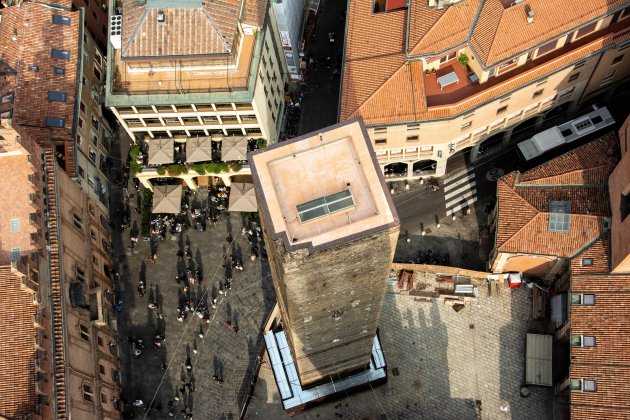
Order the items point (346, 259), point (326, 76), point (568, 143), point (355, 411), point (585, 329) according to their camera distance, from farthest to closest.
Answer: point (326, 76) → point (568, 143) → point (355, 411) → point (585, 329) → point (346, 259)

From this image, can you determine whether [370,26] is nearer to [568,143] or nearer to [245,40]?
[245,40]

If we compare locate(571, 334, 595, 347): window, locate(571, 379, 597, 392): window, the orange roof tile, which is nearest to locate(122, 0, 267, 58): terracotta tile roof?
the orange roof tile

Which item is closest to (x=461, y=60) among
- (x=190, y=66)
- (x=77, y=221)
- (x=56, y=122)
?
(x=190, y=66)

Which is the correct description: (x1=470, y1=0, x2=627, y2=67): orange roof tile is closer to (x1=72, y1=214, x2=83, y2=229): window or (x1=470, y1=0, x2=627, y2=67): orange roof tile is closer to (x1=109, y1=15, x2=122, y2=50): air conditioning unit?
(x1=109, y1=15, x2=122, y2=50): air conditioning unit

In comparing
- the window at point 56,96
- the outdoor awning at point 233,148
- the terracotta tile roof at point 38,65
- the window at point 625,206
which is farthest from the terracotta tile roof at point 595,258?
the window at point 56,96

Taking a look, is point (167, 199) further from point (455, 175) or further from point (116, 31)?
point (455, 175)

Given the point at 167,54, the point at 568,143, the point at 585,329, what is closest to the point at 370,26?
the point at 167,54

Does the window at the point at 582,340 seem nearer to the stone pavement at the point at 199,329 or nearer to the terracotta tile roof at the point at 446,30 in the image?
the terracotta tile roof at the point at 446,30
